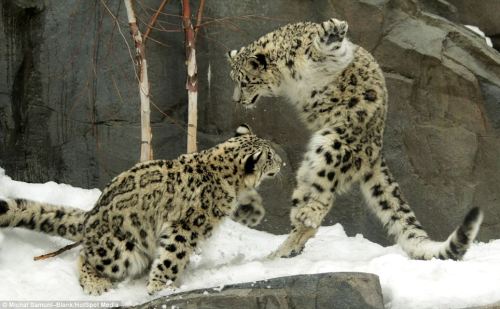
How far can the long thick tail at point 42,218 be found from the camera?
7098 mm

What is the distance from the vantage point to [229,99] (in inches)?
375

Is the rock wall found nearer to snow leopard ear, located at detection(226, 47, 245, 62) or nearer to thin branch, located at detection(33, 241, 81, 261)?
snow leopard ear, located at detection(226, 47, 245, 62)

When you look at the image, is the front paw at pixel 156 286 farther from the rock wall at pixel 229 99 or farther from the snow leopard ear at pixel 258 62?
the rock wall at pixel 229 99

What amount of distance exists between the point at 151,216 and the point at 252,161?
99cm

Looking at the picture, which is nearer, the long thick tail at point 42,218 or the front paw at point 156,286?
the front paw at point 156,286

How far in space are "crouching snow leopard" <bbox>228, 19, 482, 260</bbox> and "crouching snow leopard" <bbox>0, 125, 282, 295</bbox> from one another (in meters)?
0.66

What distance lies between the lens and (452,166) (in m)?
9.24

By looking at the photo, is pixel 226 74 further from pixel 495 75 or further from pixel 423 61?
pixel 495 75

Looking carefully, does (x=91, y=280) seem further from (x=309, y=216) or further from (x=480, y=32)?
(x=480, y=32)

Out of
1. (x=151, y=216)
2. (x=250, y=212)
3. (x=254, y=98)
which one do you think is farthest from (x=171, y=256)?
(x=254, y=98)

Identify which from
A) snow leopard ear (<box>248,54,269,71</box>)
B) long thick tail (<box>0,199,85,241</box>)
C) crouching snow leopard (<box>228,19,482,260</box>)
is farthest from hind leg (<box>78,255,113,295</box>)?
snow leopard ear (<box>248,54,269,71</box>)

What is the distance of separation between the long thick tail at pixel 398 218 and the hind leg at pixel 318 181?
355 millimetres

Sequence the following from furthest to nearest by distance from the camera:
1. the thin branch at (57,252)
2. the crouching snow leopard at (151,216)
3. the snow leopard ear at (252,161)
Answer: the snow leopard ear at (252,161)
the thin branch at (57,252)
the crouching snow leopard at (151,216)

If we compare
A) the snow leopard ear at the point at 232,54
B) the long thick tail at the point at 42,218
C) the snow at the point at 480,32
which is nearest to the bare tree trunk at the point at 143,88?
the snow leopard ear at the point at 232,54
